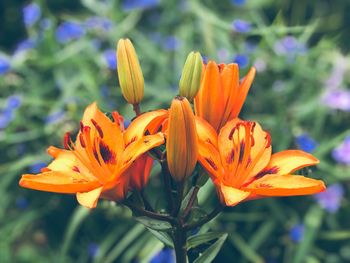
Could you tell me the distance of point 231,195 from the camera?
0.82m

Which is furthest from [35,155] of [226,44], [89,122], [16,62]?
[89,122]

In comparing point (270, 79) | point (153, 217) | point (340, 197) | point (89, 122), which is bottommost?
point (340, 197)

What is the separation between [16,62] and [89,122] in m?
1.32

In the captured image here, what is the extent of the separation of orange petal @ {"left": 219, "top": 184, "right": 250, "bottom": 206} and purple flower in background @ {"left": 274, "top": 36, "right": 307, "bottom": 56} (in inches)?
51.0

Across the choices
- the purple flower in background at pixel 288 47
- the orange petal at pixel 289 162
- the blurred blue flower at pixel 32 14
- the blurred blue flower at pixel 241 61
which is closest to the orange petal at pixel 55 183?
the orange petal at pixel 289 162

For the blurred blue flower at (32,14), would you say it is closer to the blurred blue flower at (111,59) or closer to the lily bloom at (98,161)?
the blurred blue flower at (111,59)

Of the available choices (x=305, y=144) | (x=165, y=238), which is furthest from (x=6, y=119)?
(x=165, y=238)

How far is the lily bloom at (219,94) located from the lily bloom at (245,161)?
24 mm

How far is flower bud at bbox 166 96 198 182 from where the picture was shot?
0.78 m

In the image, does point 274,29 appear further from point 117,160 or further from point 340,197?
point 117,160

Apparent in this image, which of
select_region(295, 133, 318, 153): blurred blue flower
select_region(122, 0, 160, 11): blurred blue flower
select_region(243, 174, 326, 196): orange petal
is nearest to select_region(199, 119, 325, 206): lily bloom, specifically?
select_region(243, 174, 326, 196): orange petal

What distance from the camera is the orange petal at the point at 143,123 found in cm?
85

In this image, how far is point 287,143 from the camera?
188 centimetres

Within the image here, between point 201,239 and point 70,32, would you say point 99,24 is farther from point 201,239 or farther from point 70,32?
point 201,239
